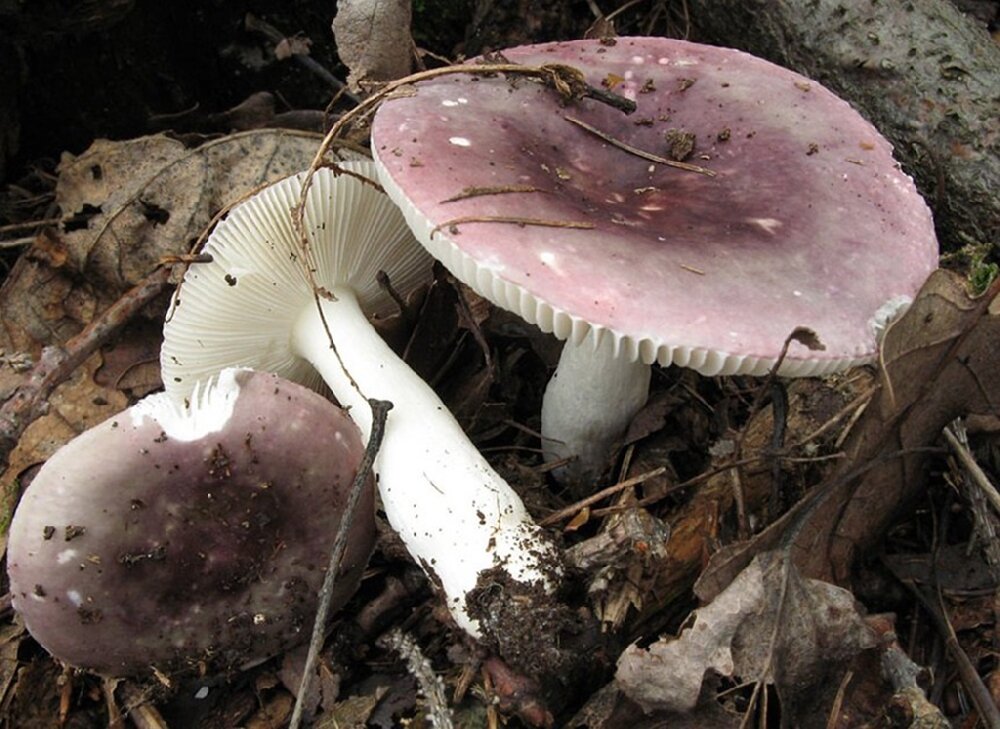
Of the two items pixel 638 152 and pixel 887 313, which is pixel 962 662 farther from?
pixel 638 152

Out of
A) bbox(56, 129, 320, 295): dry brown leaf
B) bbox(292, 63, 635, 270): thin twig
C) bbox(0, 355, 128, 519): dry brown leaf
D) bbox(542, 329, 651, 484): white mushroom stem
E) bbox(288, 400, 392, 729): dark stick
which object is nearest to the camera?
bbox(288, 400, 392, 729): dark stick

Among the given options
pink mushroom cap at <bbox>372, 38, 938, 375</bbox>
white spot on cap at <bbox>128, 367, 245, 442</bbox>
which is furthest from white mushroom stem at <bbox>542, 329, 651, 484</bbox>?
white spot on cap at <bbox>128, 367, 245, 442</bbox>

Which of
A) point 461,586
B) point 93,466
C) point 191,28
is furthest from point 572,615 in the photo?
point 191,28

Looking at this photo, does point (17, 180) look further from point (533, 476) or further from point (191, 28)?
point (533, 476)

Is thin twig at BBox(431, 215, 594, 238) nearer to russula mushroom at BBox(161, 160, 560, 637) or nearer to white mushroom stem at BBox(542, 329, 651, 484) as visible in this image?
white mushroom stem at BBox(542, 329, 651, 484)

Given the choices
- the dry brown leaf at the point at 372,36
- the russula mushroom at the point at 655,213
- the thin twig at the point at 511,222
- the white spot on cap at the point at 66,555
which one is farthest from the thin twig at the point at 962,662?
the dry brown leaf at the point at 372,36
